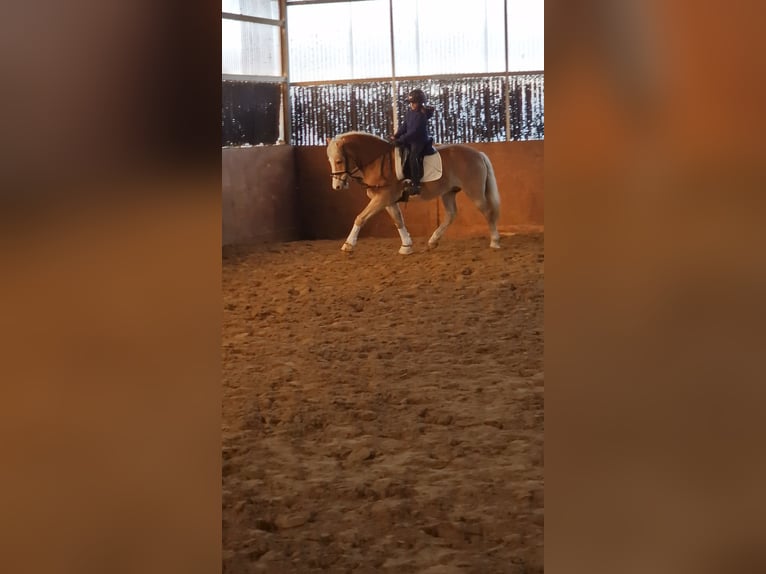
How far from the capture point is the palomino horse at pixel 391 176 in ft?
29.2

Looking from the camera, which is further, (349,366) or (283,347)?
(283,347)

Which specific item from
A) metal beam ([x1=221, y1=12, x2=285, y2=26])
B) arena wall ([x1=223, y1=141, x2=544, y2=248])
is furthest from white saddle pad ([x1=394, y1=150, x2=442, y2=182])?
metal beam ([x1=221, y1=12, x2=285, y2=26])

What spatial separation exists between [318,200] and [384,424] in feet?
22.3

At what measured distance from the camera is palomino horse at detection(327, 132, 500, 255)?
29.2 feet

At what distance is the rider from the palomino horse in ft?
0.49
